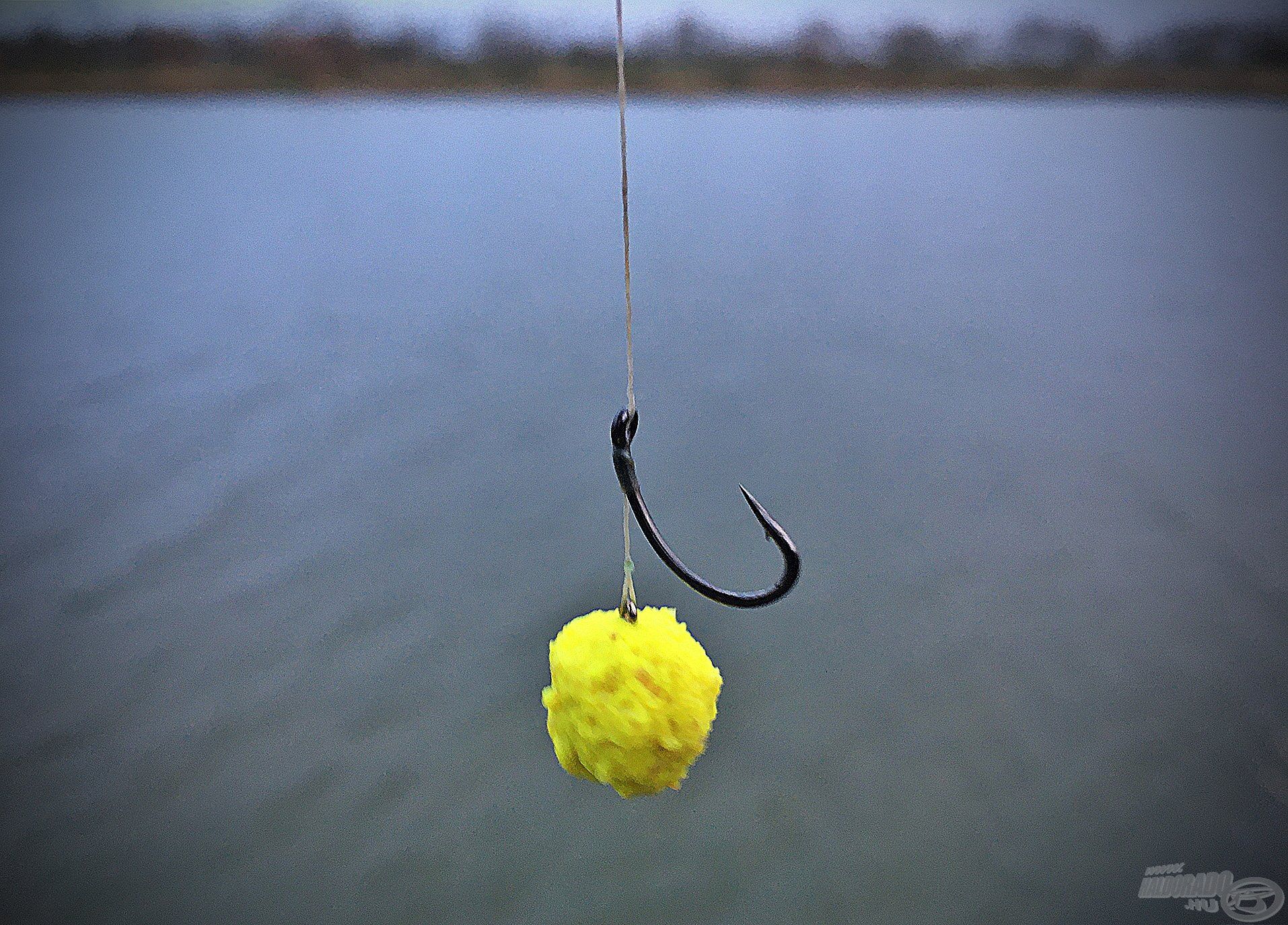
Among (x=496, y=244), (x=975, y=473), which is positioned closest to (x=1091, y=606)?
(x=975, y=473)

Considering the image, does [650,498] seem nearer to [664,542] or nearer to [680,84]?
[680,84]

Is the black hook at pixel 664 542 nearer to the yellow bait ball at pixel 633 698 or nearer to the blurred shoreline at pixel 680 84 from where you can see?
the yellow bait ball at pixel 633 698

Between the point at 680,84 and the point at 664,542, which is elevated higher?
the point at 680,84

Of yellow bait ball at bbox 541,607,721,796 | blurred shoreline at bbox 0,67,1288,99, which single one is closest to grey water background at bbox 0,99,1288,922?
blurred shoreline at bbox 0,67,1288,99

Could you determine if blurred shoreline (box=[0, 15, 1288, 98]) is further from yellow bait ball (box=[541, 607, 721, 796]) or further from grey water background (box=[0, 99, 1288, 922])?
yellow bait ball (box=[541, 607, 721, 796])

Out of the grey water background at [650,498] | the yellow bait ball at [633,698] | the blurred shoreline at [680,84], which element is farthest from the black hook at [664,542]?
the blurred shoreline at [680,84]

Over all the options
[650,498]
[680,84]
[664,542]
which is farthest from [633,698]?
[680,84]
